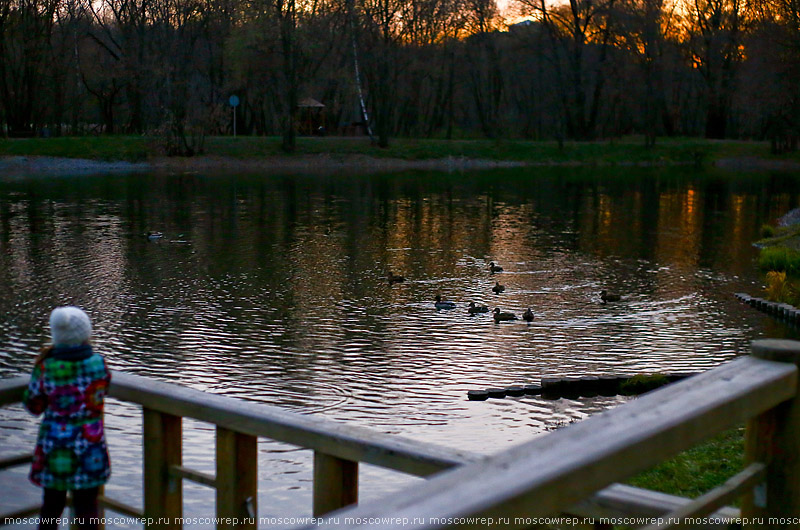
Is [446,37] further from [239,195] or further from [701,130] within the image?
[239,195]

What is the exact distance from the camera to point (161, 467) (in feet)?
12.6

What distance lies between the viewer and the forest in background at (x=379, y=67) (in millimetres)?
65188

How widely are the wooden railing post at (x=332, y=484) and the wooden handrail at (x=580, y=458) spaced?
1.25 metres

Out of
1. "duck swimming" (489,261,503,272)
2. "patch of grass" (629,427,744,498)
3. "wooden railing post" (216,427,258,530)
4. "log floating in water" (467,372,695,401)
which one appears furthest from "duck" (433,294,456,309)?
"wooden railing post" (216,427,258,530)

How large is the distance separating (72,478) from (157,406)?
3.55ft

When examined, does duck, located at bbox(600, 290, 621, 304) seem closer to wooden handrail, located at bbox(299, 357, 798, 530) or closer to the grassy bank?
wooden handrail, located at bbox(299, 357, 798, 530)

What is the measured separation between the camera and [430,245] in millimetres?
27797

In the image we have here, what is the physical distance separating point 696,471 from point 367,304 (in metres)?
11.1

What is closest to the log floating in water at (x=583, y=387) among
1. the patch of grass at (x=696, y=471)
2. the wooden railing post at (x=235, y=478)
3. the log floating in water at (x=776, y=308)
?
the patch of grass at (x=696, y=471)

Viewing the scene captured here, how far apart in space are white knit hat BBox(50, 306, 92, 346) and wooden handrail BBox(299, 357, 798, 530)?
293cm

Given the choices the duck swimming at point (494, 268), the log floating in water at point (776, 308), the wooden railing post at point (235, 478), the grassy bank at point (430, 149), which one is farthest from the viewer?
the grassy bank at point (430, 149)

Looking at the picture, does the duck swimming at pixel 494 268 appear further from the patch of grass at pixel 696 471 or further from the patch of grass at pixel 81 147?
the patch of grass at pixel 81 147

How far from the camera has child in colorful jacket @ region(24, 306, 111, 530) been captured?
4562mm

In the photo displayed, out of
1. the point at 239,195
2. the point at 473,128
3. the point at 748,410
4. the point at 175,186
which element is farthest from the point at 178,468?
the point at 473,128
